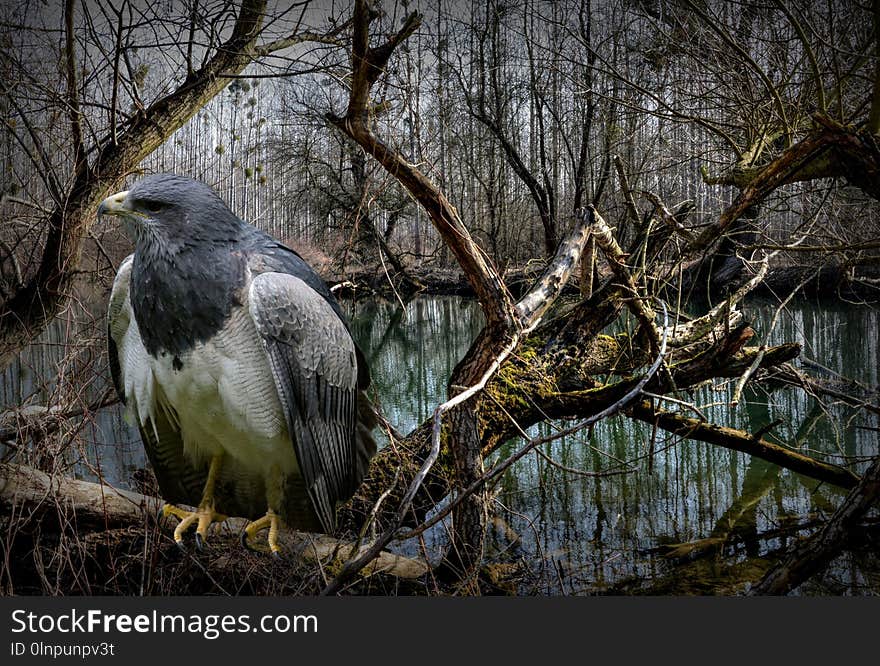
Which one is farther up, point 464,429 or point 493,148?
point 493,148

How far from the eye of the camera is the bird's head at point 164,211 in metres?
1.44

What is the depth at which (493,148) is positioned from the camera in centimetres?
357

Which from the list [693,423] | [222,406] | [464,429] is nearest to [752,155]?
[693,423]

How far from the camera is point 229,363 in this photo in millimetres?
1502

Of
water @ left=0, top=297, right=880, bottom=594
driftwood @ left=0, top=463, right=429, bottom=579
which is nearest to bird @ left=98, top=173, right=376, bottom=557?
driftwood @ left=0, top=463, right=429, bottom=579

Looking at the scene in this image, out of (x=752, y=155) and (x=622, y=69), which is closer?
(x=752, y=155)

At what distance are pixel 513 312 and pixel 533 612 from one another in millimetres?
859

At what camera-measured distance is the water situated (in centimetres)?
260

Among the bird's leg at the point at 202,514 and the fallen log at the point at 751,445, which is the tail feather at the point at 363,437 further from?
the fallen log at the point at 751,445

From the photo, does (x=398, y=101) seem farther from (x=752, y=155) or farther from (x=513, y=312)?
(x=752, y=155)

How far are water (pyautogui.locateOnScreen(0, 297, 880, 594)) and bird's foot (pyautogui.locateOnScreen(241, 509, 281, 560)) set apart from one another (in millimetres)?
572

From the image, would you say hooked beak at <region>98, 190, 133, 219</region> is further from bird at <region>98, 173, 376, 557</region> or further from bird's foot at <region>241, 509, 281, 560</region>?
bird's foot at <region>241, 509, 281, 560</region>

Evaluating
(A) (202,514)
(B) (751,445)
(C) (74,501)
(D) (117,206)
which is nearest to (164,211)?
(D) (117,206)

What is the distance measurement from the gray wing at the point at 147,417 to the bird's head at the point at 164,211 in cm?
17
